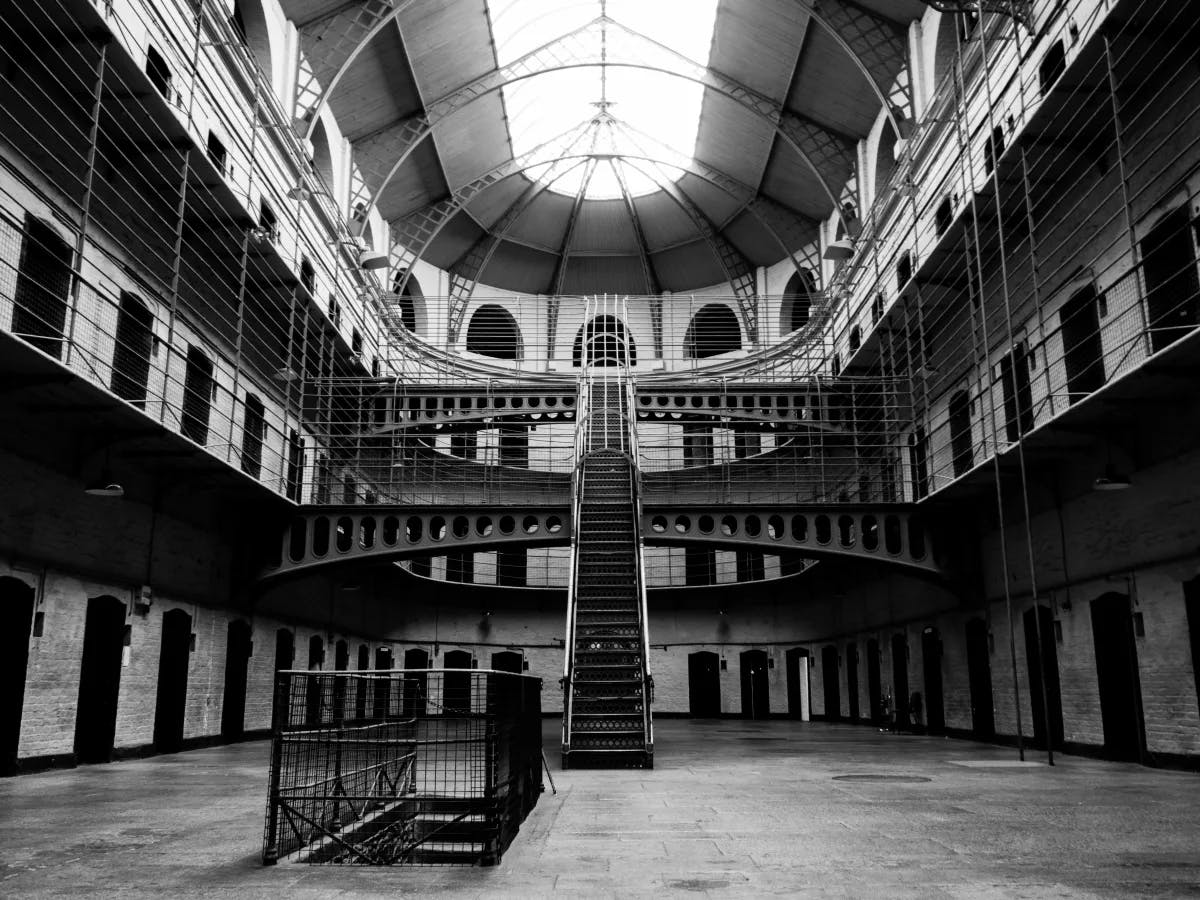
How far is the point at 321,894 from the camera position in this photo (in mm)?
4230

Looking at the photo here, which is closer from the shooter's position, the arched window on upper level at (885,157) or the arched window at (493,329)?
the arched window on upper level at (885,157)

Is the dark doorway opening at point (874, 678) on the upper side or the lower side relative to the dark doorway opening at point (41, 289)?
lower

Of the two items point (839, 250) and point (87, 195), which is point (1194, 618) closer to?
point (839, 250)

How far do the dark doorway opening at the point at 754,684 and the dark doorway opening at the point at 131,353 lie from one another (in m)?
18.2

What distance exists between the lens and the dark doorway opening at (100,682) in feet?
36.6

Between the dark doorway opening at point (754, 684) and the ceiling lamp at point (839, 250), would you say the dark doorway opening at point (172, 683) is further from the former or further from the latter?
the dark doorway opening at point (754, 684)

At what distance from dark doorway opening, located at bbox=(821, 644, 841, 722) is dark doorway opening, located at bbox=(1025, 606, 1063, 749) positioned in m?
10.2

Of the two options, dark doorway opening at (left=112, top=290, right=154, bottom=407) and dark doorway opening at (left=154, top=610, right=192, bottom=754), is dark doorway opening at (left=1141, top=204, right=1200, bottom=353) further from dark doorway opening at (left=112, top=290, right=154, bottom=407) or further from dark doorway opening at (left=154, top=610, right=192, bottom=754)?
dark doorway opening at (left=154, top=610, right=192, bottom=754)

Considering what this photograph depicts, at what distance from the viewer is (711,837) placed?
19.1 ft

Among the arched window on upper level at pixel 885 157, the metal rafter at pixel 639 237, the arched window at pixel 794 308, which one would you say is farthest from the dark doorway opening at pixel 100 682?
the arched window at pixel 794 308

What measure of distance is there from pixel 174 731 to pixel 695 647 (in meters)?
16.1

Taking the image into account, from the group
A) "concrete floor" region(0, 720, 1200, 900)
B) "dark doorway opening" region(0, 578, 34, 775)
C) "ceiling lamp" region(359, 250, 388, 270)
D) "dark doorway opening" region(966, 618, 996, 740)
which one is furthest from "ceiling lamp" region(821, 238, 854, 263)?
"dark doorway opening" region(0, 578, 34, 775)

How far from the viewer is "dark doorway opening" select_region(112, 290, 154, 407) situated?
11594 mm

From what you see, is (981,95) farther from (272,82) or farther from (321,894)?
(321,894)
